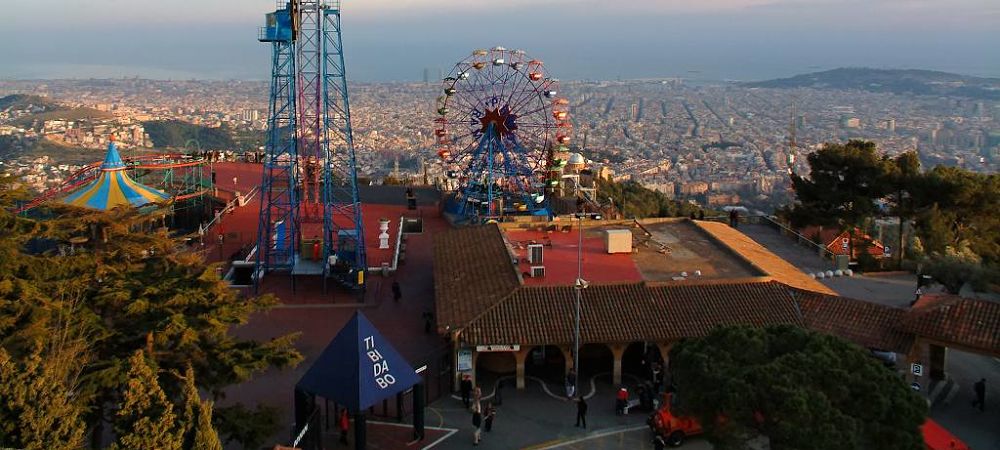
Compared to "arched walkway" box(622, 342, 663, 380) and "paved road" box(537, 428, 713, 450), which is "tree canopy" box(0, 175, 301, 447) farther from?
"arched walkway" box(622, 342, 663, 380)

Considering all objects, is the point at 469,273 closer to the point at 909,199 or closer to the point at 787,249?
the point at 787,249

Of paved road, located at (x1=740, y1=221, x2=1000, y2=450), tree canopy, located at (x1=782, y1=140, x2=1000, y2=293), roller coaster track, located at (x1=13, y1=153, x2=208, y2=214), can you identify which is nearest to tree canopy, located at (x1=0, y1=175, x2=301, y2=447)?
paved road, located at (x1=740, y1=221, x2=1000, y2=450)

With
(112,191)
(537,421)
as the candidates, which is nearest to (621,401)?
(537,421)

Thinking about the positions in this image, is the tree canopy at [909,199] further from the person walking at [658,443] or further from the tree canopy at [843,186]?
the person walking at [658,443]

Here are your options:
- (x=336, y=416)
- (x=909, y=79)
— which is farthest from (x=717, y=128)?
(x=336, y=416)

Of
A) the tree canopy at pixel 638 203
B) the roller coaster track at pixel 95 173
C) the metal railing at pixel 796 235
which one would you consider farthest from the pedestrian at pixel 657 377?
the roller coaster track at pixel 95 173

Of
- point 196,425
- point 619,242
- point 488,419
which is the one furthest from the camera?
point 619,242

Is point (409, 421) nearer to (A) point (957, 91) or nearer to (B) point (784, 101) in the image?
(A) point (957, 91)
